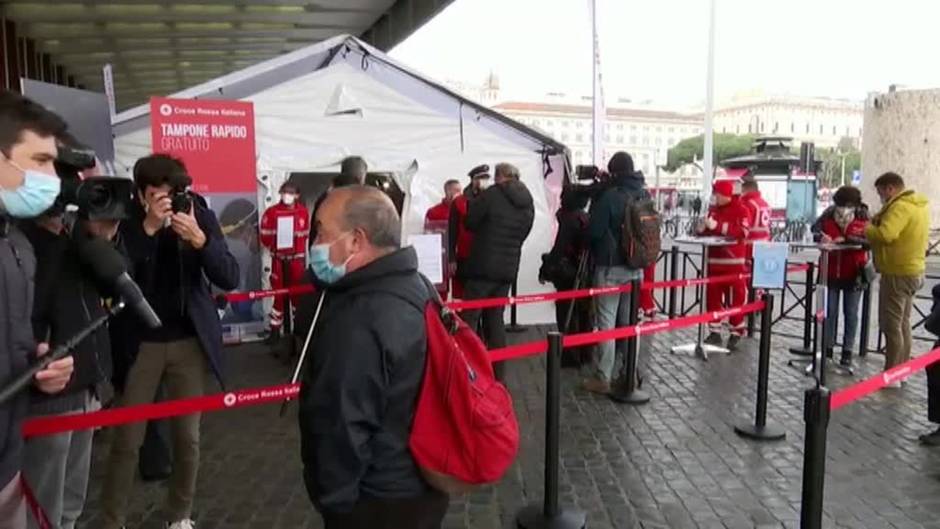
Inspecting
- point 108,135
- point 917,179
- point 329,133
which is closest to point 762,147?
point 917,179

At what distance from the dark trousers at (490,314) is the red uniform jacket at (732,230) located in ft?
10.2

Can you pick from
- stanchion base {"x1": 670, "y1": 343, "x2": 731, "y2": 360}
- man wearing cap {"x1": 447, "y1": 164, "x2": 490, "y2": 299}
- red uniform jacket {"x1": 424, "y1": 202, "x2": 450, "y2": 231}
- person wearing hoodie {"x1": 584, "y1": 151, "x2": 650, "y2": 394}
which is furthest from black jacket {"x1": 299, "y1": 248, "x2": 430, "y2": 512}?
red uniform jacket {"x1": 424, "y1": 202, "x2": 450, "y2": 231}

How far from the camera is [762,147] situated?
2847 cm

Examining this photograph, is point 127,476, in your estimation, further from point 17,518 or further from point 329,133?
point 329,133

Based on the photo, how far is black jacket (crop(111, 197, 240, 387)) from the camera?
11.1 ft

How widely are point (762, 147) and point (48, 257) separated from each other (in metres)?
29.3

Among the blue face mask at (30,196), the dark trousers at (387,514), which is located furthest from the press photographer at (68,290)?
the dark trousers at (387,514)

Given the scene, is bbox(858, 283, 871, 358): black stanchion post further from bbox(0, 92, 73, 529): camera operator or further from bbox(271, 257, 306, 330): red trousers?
bbox(0, 92, 73, 529): camera operator

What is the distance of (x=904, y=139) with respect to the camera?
1767cm

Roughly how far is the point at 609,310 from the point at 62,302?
4.86 metres

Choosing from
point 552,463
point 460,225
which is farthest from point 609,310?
point 552,463

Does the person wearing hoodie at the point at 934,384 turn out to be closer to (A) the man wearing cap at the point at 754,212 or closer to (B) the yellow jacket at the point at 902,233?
(B) the yellow jacket at the point at 902,233

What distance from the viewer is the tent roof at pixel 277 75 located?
7871 mm

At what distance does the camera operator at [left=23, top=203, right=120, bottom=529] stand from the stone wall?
59.0 feet
